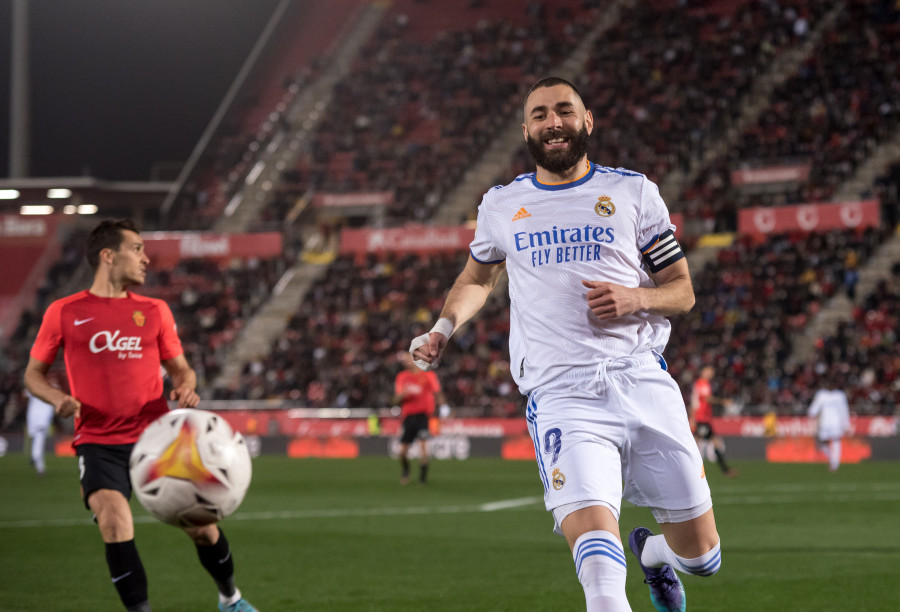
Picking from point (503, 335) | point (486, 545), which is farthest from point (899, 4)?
point (486, 545)

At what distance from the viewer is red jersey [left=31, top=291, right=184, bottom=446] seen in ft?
23.3

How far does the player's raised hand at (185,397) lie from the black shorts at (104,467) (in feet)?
1.32

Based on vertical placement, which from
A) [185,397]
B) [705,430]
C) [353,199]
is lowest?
[705,430]

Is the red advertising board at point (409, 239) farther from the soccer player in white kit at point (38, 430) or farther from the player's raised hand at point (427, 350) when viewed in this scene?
the player's raised hand at point (427, 350)

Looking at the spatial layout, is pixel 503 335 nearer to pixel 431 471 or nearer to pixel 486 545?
pixel 431 471

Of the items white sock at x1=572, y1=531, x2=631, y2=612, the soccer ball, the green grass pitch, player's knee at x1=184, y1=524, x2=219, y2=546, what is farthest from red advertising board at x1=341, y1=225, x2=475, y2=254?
white sock at x1=572, y1=531, x2=631, y2=612

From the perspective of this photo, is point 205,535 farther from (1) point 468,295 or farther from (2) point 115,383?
(1) point 468,295

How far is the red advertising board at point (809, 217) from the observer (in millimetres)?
31750

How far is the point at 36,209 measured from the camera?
152 feet

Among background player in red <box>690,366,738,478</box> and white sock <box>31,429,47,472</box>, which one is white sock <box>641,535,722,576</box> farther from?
white sock <box>31,429,47,472</box>

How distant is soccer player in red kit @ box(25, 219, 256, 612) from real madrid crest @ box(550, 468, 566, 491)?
8.66 feet

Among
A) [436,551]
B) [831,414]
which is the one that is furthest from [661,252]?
[831,414]

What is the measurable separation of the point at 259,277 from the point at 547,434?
37.0 metres

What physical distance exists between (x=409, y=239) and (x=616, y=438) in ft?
106
